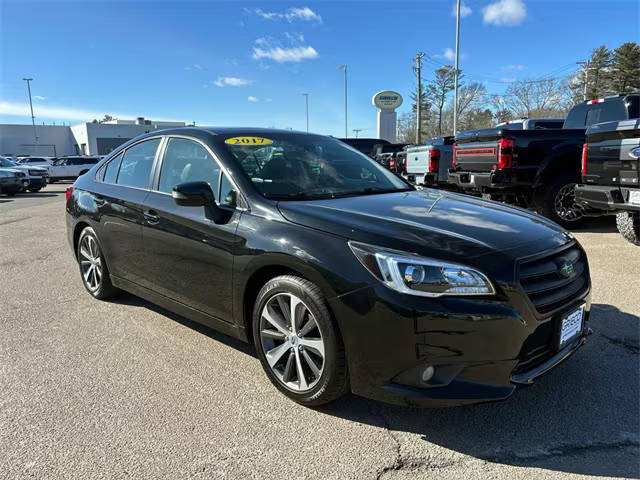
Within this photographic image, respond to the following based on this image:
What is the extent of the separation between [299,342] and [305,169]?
1.33 m

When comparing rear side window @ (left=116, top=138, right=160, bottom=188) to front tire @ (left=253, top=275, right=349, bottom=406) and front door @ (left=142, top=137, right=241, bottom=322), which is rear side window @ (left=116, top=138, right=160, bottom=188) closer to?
front door @ (left=142, top=137, right=241, bottom=322)

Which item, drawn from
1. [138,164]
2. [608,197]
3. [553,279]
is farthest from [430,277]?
[608,197]

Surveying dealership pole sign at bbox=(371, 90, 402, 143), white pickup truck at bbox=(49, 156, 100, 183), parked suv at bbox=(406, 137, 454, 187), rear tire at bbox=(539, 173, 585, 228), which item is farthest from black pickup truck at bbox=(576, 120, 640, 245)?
dealership pole sign at bbox=(371, 90, 402, 143)

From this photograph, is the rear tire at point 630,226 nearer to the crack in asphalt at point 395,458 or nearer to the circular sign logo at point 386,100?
the crack in asphalt at point 395,458

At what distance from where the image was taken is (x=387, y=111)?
38.5 meters

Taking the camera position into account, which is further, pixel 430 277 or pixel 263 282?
pixel 263 282

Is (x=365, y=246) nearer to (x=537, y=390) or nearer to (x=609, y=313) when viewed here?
(x=537, y=390)

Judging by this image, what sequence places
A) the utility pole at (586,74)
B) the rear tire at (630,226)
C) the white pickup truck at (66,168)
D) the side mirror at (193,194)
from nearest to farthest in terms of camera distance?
the side mirror at (193,194) < the rear tire at (630,226) < the white pickup truck at (66,168) < the utility pole at (586,74)

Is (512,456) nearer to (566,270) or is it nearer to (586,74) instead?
(566,270)

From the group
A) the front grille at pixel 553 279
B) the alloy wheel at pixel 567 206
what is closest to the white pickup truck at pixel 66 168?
the alloy wheel at pixel 567 206

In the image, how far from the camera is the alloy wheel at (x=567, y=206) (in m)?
7.48

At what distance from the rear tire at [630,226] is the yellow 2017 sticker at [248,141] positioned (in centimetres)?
528

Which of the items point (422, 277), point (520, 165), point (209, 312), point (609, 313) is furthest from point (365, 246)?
point (520, 165)

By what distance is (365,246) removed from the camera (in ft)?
7.56
